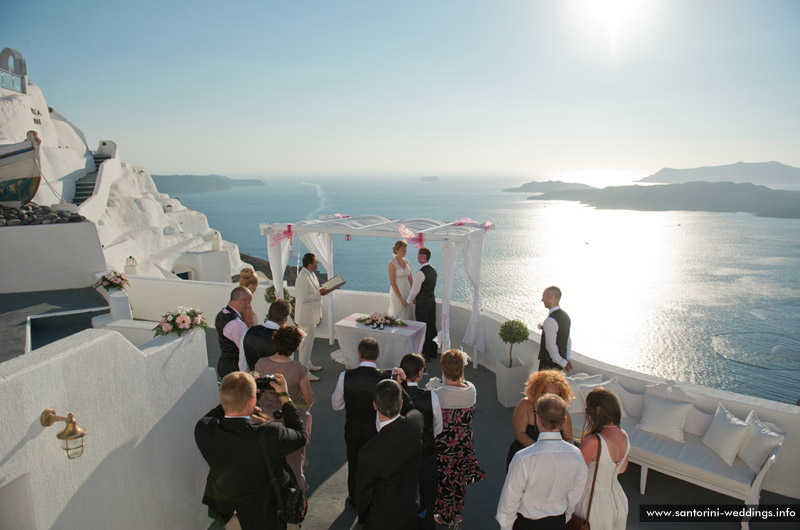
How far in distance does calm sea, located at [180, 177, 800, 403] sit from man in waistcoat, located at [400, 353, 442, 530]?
6614 mm

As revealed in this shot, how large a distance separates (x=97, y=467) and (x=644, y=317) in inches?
2272

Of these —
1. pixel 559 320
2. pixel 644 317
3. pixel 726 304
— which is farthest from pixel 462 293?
pixel 559 320

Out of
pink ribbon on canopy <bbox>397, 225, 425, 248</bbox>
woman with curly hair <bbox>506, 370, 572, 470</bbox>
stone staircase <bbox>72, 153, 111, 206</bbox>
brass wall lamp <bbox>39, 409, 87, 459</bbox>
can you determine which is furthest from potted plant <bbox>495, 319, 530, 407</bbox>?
stone staircase <bbox>72, 153, 111, 206</bbox>

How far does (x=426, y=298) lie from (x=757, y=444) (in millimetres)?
4747

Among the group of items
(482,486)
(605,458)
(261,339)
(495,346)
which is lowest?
(482,486)

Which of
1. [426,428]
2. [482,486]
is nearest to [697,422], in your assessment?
[482,486]

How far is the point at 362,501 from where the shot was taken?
331 cm

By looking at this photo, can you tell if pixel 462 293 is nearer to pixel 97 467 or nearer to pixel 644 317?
pixel 644 317

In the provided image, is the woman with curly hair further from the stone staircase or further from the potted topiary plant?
the stone staircase

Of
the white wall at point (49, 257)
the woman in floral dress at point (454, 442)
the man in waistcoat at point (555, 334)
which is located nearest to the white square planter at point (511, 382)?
the man in waistcoat at point (555, 334)

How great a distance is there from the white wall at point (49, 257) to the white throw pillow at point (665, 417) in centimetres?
1117

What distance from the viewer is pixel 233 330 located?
16.9 ft

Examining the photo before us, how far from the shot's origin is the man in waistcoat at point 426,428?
12.1 feet

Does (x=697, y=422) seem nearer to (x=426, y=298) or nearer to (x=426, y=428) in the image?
(x=426, y=428)
